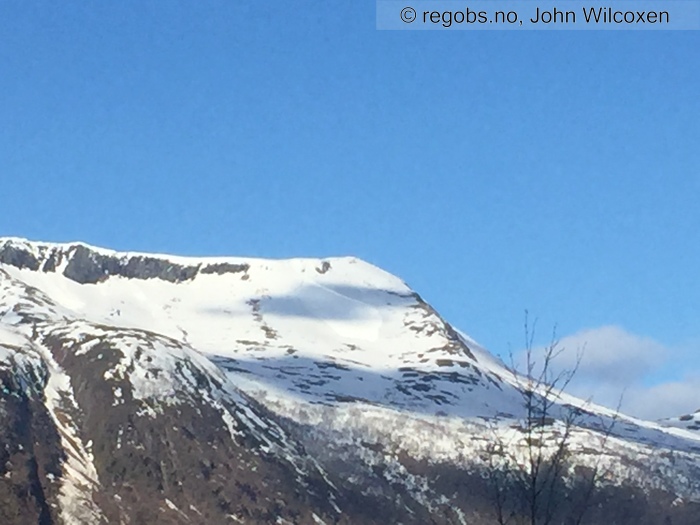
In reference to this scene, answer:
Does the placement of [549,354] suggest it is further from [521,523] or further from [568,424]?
[521,523]

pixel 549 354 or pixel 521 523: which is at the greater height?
pixel 549 354

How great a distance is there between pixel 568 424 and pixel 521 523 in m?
3.44

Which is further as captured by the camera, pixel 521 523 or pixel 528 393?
pixel 521 523

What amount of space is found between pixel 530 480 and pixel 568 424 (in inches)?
67.6

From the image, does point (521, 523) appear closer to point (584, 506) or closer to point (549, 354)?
point (584, 506)

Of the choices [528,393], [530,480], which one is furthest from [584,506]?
[528,393]

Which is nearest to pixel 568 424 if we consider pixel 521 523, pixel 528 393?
pixel 528 393

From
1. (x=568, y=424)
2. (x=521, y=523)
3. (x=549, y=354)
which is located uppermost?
(x=549, y=354)

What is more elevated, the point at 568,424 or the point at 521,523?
the point at 568,424

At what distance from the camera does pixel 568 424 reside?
2730cm

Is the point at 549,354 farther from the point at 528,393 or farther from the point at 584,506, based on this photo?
the point at 584,506

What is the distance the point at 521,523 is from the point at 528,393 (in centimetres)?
400

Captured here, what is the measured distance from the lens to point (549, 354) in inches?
1130

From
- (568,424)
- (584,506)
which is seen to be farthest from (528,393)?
(584,506)
